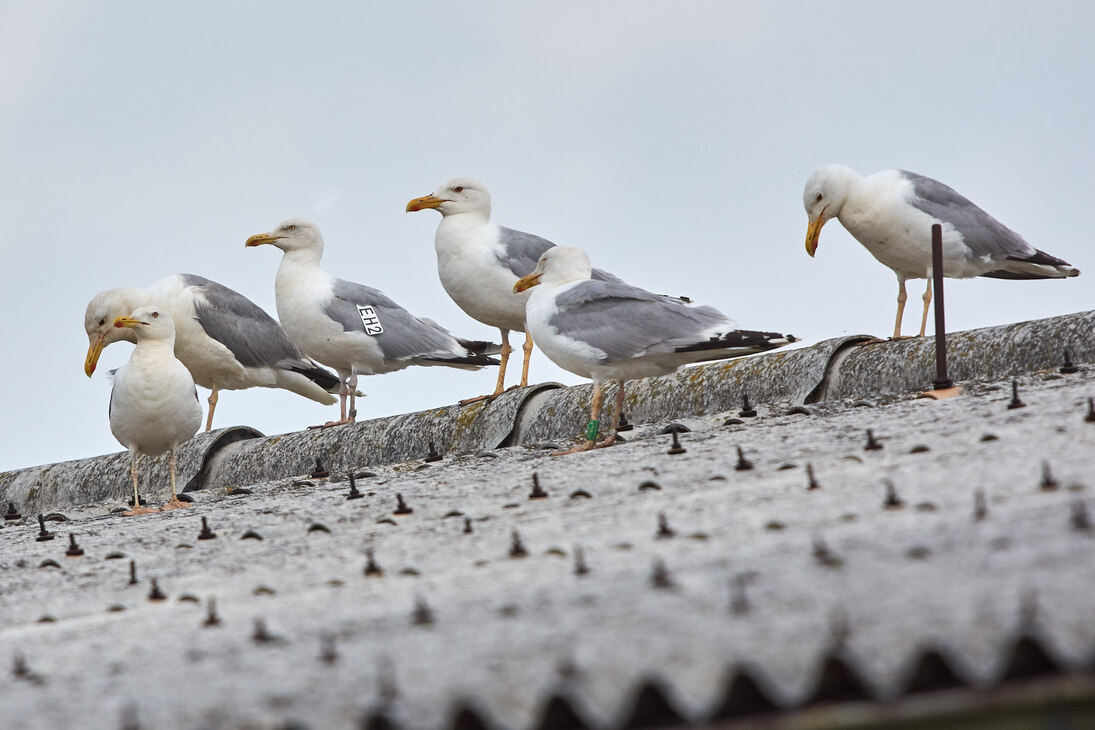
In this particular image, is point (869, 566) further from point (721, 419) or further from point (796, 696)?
point (721, 419)

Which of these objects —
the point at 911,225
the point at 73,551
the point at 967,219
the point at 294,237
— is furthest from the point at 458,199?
the point at 73,551

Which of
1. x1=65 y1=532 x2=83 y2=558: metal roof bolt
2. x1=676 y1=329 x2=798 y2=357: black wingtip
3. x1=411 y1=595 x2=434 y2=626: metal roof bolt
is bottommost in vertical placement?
x1=411 y1=595 x2=434 y2=626: metal roof bolt

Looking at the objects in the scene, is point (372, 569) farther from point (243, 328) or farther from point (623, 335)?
point (243, 328)

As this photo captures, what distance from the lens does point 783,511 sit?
378cm

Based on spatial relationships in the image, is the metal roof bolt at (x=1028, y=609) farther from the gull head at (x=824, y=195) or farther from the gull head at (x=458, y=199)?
the gull head at (x=458, y=199)

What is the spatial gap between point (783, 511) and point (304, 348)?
8.85 m

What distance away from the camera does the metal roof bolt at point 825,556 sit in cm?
302

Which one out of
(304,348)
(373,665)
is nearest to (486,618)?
(373,665)

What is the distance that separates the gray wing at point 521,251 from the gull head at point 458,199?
0.65m

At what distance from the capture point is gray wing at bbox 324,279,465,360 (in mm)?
12062

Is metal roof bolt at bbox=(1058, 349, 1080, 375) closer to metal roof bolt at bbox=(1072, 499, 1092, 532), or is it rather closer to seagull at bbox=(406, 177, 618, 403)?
metal roof bolt at bbox=(1072, 499, 1092, 532)

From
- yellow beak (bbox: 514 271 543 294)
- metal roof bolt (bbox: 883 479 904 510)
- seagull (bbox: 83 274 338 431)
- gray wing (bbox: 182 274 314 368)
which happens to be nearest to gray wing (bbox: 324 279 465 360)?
gray wing (bbox: 182 274 314 368)


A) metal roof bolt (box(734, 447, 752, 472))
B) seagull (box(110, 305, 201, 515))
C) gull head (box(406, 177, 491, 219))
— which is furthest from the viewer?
gull head (box(406, 177, 491, 219))

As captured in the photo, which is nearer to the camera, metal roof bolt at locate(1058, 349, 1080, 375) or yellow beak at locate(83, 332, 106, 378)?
metal roof bolt at locate(1058, 349, 1080, 375)
